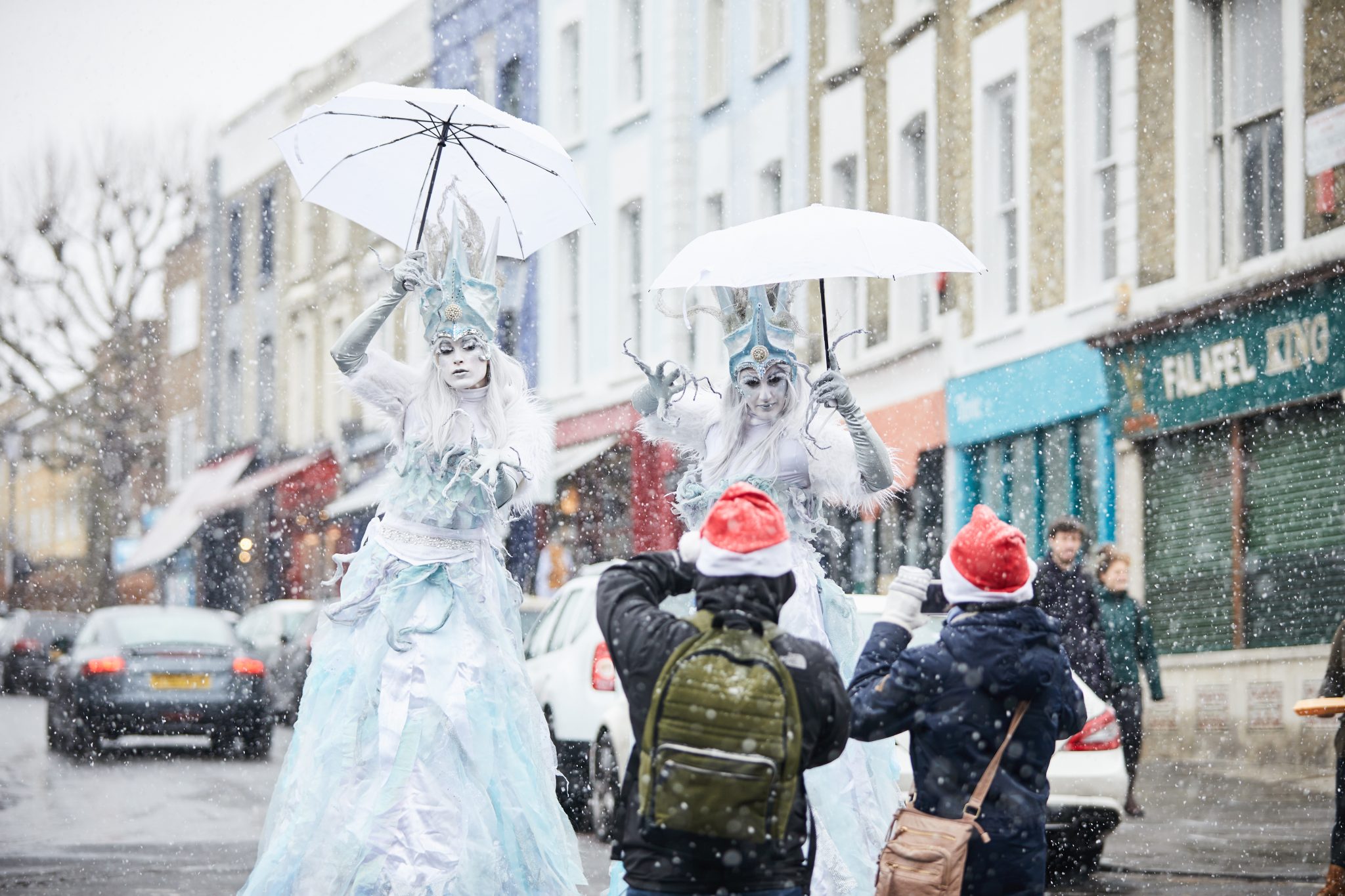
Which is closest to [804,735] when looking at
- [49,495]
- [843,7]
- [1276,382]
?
[1276,382]

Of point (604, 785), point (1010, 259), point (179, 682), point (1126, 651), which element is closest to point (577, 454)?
point (1010, 259)

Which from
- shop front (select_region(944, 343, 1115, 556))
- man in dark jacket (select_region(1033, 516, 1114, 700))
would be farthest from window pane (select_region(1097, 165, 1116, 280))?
man in dark jacket (select_region(1033, 516, 1114, 700))

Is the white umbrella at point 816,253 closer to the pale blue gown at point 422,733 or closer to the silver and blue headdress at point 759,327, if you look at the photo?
the silver and blue headdress at point 759,327

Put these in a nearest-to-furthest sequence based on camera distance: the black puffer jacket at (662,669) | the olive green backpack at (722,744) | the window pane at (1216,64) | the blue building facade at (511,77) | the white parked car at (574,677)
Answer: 1. the olive green backpack at (722,744)
2. the black puffer jacket at (662,669)
3. the white parked car at (574,677)
4. the window pane at (1216,64)
5. the blue building facade at (511,77)

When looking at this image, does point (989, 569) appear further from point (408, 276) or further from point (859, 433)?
point (408, 276)

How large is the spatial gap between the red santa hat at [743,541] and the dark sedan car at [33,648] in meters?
27.2

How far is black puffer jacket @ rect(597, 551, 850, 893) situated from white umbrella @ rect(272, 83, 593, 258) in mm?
3379

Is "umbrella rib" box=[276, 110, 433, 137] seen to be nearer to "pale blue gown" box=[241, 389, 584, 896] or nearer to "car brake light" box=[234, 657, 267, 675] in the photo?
"pale blue gown" box=[241, 389, 584, 896]

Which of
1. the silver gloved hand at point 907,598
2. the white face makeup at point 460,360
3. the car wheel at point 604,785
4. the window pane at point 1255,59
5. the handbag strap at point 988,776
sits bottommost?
the car wheel at point 604,785

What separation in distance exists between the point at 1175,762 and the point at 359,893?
1122cm

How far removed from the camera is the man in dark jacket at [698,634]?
14.0 ft

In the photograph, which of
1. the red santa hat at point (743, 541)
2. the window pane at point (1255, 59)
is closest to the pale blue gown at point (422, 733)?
the red santa hat at point (743, 541)

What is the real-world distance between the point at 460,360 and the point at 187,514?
41.2 meters

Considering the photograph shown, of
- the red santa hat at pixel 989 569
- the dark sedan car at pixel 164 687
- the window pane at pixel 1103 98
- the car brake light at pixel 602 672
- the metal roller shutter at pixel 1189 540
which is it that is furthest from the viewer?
the window pane at pixel 1103 98
